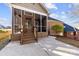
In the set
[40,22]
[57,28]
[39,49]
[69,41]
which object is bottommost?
Answer: [39,49]

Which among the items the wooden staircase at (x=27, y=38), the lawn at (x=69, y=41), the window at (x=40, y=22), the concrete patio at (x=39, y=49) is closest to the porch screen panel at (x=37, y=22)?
the window at (x=40, y=22)

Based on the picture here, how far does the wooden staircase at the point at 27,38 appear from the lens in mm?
2812

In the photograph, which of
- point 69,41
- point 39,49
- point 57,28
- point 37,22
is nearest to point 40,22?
point 37,22

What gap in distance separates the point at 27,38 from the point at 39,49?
304 millimetres

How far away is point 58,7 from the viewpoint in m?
2.87

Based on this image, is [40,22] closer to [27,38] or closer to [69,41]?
[27,38]

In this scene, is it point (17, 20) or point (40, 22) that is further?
point (40, 22)

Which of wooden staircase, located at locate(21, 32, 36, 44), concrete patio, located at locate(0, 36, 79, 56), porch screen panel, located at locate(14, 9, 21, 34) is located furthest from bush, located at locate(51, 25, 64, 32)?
porch screen panel, located at locate(14, 9, 21, 34)

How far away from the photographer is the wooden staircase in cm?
281

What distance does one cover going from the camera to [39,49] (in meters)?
2.80

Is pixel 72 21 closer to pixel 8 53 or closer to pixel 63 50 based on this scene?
pixel 63 50

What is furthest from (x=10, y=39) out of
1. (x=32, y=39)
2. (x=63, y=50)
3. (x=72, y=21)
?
(x=72, y=21)

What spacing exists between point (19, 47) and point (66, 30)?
3.15 ft

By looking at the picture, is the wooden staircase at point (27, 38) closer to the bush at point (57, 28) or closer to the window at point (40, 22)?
the window at point (40, 22)
